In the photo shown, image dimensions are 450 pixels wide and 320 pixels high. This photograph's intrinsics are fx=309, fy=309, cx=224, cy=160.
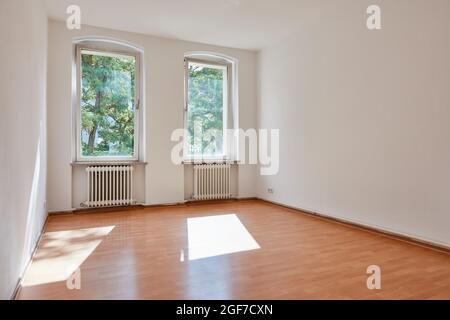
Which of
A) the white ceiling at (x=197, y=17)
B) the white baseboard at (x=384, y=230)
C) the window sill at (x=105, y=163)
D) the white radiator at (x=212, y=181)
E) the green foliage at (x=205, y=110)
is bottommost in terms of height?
the white baseboard at (x=384, y=230)

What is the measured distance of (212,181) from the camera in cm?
584

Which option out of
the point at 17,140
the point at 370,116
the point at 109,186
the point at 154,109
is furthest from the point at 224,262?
the point at 154,109

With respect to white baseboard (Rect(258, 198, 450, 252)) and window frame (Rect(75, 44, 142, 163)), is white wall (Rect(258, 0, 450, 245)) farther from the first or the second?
window frame (Rect(75, 44, 142, 163))

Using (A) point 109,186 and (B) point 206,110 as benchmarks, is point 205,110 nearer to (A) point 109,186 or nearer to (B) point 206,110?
(B) point 206,110

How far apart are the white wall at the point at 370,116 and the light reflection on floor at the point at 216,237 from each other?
146cm

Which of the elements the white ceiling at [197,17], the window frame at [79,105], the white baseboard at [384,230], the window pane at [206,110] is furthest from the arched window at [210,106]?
the white baseboard at [384,230]

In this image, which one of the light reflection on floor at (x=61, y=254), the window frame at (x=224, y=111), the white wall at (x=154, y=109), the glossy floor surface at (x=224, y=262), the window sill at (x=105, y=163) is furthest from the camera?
the window frame at (x=224, y=111)

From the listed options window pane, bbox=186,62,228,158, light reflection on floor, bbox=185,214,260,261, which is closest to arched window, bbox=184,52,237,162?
window pane, bbox=186,62,228,158

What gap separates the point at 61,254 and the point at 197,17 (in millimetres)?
→ 3597

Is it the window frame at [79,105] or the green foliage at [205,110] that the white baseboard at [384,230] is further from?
the window frame at [79,105]

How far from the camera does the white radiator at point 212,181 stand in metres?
5.71

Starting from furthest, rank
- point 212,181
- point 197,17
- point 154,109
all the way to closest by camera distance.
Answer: point 212,181 → point 154,109 → point 197,17

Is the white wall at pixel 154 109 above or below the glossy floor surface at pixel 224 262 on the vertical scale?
above

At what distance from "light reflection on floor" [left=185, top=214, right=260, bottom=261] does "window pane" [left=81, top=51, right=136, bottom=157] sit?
6.36ft
